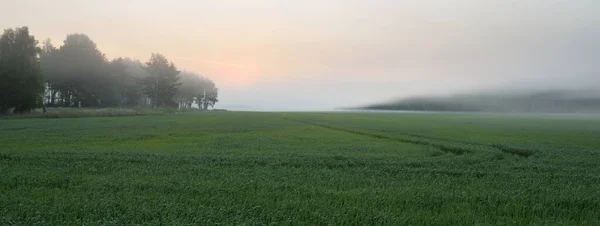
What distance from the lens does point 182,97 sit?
403 feet

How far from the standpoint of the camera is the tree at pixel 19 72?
52.7m

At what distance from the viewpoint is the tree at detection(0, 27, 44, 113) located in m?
52.7

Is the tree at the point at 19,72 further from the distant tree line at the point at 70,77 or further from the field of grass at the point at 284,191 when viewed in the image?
the field of grass at the point at 284,191

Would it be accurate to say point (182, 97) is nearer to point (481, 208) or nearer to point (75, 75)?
point (75, 75)

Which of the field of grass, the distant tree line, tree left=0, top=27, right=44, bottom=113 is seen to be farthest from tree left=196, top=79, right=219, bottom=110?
the field of grass

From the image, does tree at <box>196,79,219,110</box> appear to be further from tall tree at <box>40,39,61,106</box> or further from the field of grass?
the field of grass

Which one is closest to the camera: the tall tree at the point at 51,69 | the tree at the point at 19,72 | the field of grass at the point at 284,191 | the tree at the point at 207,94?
the field of grass at the point at 284,191

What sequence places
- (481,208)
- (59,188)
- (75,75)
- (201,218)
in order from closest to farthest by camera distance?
(201,218)
(481,208)
(59,188)
(75,75)

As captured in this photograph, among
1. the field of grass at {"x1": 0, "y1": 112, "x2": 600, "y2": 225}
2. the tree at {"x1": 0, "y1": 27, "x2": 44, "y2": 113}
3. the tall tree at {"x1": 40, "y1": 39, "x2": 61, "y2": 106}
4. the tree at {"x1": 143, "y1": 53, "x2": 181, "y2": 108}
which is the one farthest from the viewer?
the tree at {"x1": 143, "y1": 53, "x2": 181, "y2": 108}

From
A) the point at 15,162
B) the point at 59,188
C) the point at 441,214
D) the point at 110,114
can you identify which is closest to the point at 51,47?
the point at 110,114

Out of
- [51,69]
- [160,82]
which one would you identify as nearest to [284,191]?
[51,69]

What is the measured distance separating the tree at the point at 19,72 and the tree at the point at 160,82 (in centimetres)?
3341

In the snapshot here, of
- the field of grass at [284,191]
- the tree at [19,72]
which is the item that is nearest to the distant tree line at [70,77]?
the tree at [19,72]

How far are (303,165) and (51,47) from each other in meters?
94.1
